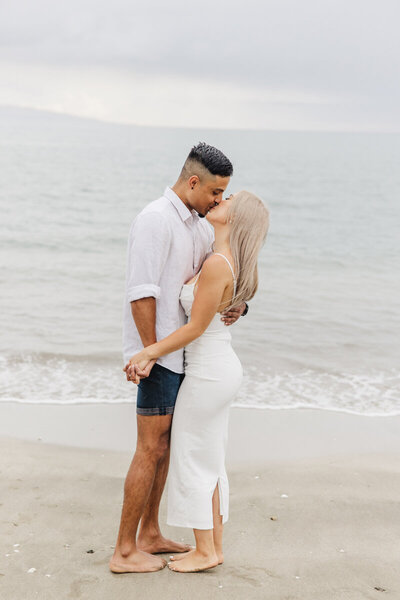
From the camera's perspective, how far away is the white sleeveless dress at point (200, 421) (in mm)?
3334

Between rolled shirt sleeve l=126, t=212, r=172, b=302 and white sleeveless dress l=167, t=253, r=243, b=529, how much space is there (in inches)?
8.4

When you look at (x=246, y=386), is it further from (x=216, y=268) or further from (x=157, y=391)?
(x=216, y=268)

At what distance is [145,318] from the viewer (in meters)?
3.21

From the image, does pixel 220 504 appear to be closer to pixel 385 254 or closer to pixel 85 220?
pixel 385 254

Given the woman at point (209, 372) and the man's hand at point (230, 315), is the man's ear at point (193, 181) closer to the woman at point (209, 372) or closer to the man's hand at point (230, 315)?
the woman at point (209, 372)

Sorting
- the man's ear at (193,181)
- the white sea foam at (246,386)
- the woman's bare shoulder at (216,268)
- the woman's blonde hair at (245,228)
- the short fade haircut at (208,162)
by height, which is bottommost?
the white sea foam at (246,386)

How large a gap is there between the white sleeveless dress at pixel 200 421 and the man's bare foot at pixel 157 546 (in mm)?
297

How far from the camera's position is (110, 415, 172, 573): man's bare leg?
11.0 feet

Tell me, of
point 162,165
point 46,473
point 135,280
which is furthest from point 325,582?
point 162,165

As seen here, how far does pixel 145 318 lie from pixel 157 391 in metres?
0.38

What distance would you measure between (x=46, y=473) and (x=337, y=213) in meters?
23.4

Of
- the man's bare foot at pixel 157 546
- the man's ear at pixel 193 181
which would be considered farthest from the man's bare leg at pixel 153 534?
the man's ear at pixel 193 181

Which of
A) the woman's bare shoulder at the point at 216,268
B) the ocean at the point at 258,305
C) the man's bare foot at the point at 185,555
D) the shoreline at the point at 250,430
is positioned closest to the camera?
the woman's bare shoulder at the point at 216,268

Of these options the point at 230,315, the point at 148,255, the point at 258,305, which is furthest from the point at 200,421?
the point at 258,305
